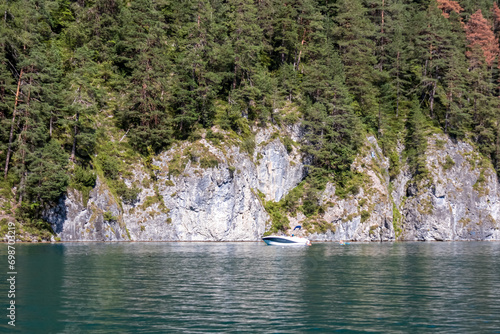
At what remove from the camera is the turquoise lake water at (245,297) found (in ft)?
53.8

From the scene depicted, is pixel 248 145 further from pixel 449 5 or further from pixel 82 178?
pixel 449 5

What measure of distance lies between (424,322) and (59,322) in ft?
45.7

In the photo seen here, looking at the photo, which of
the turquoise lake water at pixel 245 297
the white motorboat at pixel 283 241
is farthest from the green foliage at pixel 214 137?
the turquoise lake water at pixel 245 297

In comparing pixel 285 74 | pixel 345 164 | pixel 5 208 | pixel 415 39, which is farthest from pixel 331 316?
pixel 415 39

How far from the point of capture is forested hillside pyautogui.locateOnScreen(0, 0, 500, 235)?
58125 mm

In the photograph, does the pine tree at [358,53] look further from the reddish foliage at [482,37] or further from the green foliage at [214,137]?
the green foliage at [214,137]

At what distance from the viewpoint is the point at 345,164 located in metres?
80.2

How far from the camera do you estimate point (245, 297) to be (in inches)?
861

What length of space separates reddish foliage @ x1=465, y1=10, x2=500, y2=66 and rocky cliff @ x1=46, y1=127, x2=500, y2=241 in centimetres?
3031

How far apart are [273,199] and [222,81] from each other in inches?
916

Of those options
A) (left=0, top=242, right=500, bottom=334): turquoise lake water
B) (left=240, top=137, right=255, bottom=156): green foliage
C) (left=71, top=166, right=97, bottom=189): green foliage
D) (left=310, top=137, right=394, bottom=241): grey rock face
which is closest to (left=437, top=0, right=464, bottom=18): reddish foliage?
(left=310, top=137, right=394, bottom=241): grey rock face

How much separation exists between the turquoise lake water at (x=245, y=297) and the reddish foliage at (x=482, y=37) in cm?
8816

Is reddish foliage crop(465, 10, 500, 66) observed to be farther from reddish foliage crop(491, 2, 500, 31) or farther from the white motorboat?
the white motorboat

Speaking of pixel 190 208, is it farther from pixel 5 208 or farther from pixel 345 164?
pixel 345 164
